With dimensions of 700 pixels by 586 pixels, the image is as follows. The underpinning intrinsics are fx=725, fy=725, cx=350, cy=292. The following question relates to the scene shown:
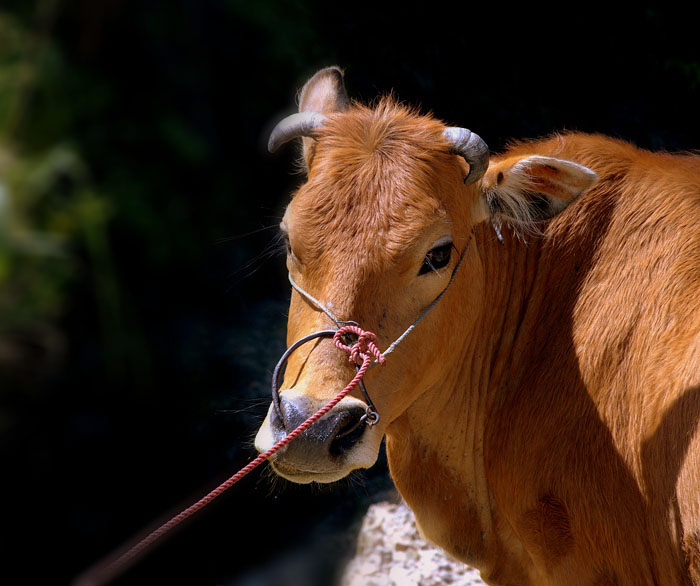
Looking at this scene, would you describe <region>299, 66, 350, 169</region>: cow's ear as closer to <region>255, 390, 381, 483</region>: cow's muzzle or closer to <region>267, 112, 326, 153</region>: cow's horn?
<region>267, 112, 326, 153</region>: cow's horn

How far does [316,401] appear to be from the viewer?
2986 millimetres

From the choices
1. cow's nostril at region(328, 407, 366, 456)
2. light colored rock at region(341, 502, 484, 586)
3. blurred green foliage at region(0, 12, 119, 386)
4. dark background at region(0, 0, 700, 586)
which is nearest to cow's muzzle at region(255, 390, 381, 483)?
cow's nostril at region(328, 407, 366, 456)

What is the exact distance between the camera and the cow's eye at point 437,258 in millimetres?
3389

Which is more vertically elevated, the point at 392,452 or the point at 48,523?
the point at 392,452

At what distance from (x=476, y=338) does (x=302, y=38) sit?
4700 millimetres

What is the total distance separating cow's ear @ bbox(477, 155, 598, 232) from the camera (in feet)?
11.6

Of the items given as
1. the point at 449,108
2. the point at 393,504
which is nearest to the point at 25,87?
the point at 449,108

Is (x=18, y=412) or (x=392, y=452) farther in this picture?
(x=18, y=412)

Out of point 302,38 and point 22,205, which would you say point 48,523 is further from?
point 302,38

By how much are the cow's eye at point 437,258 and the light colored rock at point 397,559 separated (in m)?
2.97

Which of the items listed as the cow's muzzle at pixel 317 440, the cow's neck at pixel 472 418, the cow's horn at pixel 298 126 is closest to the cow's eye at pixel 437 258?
the cow's neck at pixel 472 418

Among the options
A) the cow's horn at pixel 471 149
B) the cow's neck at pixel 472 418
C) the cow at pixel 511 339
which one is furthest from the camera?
the cow's neck at pixel 472 418

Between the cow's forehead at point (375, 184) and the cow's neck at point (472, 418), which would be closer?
the cow's forehead at point (375, 184)

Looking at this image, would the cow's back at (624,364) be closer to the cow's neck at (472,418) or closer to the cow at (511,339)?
the cow at (511,339)
